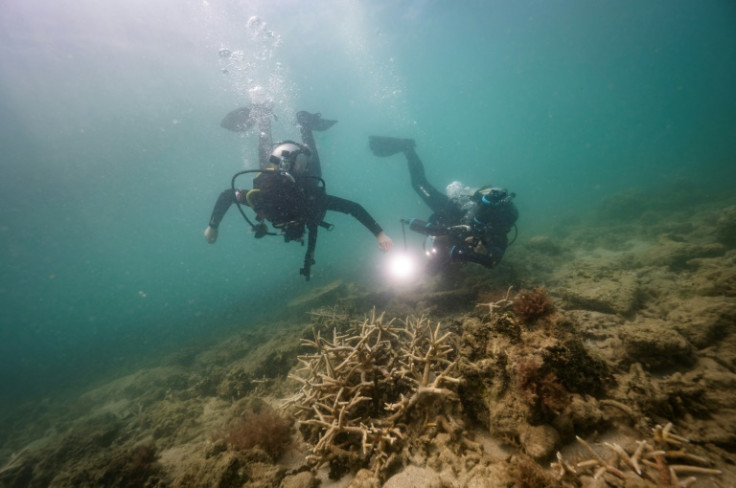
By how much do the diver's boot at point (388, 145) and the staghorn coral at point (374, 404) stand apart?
12.3m

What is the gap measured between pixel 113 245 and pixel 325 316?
10841 centimetres

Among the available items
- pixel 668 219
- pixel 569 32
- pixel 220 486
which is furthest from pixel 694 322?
pixel 569 32

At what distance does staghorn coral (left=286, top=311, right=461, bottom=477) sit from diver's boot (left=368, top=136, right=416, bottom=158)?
12340mm

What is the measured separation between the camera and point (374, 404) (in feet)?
10.1

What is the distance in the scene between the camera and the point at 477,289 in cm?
608

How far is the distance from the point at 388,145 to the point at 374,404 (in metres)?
13.1

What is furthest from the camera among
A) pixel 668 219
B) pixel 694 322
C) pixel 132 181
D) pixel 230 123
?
pixel 132 181

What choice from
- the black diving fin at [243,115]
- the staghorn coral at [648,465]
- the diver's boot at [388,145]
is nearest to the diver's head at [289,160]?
the black diving fin at [243,115]

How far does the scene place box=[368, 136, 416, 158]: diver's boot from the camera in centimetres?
1412

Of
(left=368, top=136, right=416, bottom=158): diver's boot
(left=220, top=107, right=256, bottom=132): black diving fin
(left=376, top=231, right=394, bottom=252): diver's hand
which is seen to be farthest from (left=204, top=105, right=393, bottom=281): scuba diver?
(left=368, top=136, right=416, bottom=158): diver's boot

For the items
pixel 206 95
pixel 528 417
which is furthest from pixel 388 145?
pixel 206 95

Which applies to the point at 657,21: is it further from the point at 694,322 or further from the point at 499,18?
the point at 694,322

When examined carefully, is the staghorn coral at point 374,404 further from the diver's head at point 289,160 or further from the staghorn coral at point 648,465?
the diver's head at point 289,160

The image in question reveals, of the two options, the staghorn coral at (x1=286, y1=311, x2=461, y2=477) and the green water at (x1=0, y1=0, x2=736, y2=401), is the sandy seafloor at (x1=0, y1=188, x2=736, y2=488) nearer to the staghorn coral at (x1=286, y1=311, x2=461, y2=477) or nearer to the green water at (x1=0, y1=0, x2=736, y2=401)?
the staghorn coral at (x1=286, y1=311, x2=461, y2=477)
